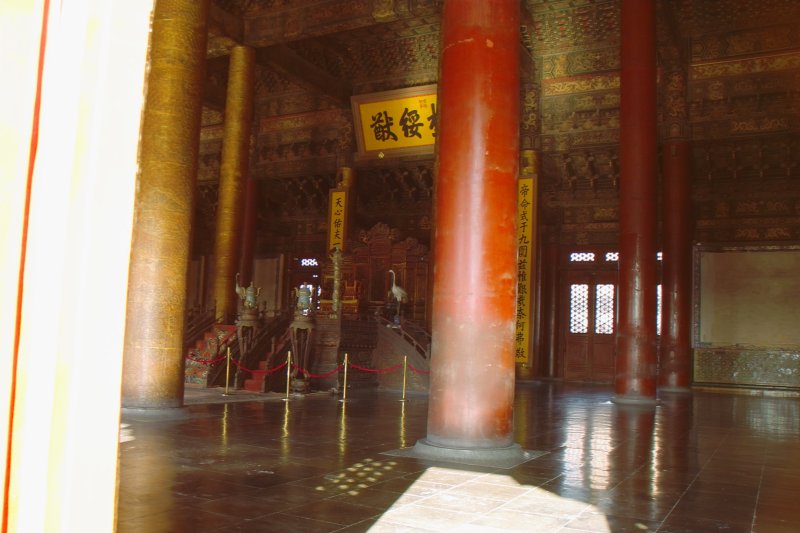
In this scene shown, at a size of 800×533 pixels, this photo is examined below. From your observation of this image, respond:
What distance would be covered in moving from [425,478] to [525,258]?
8.96 m

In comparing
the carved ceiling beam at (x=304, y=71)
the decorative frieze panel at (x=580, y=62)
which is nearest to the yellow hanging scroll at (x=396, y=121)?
the carved ceiling beam at (x=304, y=71)

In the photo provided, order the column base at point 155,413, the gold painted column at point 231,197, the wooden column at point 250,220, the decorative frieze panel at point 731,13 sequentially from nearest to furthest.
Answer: the column base at point 155,413 → the gold painted column at point 231,197 → the decorative frieze panel at point 731,13 → the wooden column at point 250,220

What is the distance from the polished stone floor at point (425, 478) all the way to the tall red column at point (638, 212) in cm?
247

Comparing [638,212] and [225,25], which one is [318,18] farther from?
[638,212]

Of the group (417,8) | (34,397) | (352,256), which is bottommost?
(34,397)

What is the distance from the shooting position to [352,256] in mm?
15812

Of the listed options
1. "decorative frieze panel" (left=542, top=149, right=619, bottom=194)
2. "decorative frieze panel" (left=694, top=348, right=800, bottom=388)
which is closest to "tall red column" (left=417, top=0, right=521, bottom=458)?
"decorative frieze panel" (left=542, top=149, right=619, bottom=194)

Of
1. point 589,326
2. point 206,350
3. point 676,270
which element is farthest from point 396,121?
point 589,326

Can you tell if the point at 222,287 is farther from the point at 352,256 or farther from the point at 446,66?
the point at 446,66

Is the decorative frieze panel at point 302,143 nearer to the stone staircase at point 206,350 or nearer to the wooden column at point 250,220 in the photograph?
the wooden column at point 250,220

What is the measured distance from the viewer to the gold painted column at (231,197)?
39.7 feet

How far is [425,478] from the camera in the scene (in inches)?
165

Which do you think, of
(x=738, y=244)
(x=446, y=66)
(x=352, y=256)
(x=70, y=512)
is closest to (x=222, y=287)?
(x=352, y=256)

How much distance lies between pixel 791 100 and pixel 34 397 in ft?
47.3
